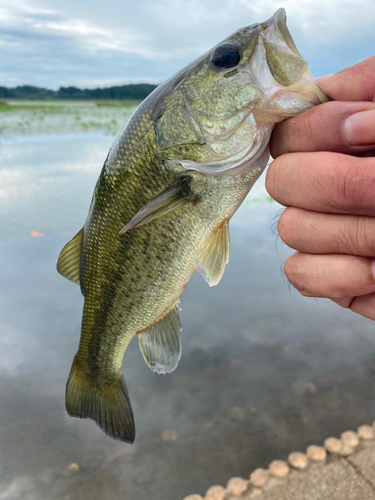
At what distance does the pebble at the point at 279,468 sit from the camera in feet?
8.20

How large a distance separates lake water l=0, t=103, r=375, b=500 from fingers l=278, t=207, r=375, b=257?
594 mm

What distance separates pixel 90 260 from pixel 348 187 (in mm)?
1213

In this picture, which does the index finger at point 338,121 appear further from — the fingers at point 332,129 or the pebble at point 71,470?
the pebble at point 71,470

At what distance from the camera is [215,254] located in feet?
5.30

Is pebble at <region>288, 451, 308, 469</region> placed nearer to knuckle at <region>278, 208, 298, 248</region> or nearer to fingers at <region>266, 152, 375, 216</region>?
knuckle at <region>278, 208, 298, 248</region>

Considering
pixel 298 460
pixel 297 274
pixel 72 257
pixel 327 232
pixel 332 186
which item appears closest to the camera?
pixel 332 186

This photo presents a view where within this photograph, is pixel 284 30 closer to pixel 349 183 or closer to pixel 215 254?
pixel 349 183

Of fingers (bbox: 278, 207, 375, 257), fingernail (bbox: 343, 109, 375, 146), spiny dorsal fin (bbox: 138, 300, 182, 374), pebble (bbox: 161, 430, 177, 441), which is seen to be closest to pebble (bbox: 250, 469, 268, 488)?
pebble (bbox: 161, 430, 177, 441)

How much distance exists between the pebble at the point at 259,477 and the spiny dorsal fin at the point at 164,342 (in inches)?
49.2

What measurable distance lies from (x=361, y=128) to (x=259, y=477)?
2.41m

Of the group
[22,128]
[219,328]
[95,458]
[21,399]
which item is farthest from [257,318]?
[22,128]

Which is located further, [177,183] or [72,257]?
[72,257]

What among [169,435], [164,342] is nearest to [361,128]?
[164,342]

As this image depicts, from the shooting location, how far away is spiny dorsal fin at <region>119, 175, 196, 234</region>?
1354 millimetres
